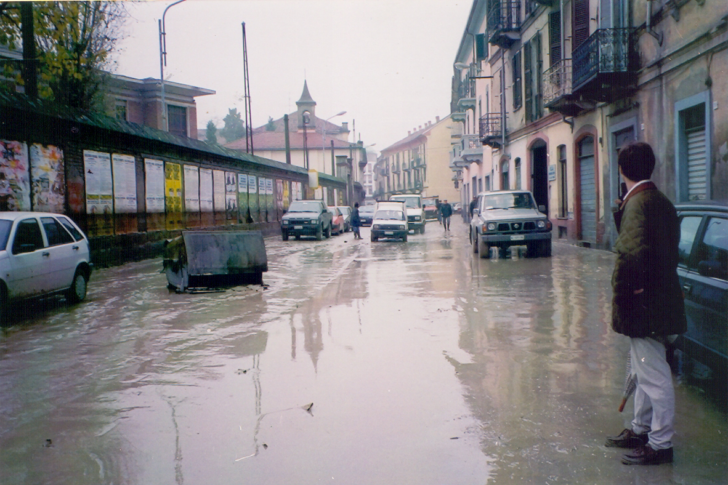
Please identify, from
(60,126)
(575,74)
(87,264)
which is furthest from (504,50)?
(87,264)

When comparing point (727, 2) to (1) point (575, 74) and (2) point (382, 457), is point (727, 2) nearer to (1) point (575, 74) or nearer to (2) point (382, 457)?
(1) point (575, 74)

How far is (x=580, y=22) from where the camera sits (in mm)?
21062

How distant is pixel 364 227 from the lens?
51188 millimetres

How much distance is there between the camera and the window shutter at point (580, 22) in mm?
20719

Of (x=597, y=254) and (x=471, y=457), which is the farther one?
(x=597, y=254)

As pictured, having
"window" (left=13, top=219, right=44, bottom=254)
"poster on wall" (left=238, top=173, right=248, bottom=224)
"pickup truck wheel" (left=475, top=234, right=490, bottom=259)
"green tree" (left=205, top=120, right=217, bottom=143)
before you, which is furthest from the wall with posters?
"green tree" (left=205, top=120, right=217, bottom=143)

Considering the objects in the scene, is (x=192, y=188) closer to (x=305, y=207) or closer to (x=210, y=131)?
(x=305, y=207)

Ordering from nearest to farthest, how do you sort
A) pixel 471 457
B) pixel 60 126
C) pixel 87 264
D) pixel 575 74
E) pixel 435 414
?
pixel 471 457, pixel 435 414, pixel 87 264, pixel 60 126, pixel 575 74

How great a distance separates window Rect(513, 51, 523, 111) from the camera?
30.1 m

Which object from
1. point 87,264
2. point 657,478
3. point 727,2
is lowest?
point 657,478

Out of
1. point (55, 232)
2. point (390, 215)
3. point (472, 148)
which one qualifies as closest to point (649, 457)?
point (55, 232)

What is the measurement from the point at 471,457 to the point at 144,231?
62.6 feet

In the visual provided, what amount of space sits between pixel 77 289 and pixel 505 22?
2443cm

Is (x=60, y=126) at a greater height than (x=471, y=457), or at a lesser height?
greater
